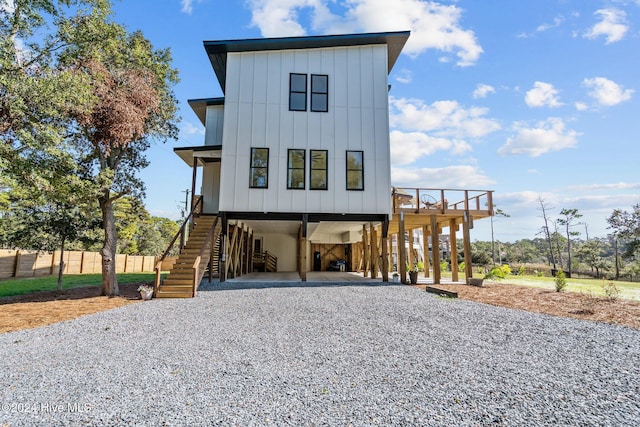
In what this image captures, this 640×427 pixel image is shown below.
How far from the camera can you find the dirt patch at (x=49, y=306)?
6.95m

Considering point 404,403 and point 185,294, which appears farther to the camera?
point 185,294

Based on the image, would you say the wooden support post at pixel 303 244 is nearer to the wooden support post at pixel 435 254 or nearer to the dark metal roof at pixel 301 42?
the wooden support post at pixel 435 254

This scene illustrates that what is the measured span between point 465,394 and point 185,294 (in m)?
8.20

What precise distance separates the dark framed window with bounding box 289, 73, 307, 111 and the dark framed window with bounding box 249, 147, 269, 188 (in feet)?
7.37

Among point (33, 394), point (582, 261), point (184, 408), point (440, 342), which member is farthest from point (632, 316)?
point (582, 261)

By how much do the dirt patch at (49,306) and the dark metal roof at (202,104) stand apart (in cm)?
949

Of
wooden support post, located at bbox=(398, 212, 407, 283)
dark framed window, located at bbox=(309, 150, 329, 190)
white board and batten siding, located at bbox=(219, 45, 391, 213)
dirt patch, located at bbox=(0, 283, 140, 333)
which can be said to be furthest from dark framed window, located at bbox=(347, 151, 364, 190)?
dirt patch, located at bbox=(0, 283, 140, 333)

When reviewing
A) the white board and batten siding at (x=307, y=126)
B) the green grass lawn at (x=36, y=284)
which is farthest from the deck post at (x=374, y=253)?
the green grass lawn at (x=36, y=284)

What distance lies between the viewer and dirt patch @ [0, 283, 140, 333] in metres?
6.95

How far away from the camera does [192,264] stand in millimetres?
10688

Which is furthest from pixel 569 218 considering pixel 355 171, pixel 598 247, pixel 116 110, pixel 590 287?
pixel 116 110

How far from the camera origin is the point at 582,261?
35875 mm

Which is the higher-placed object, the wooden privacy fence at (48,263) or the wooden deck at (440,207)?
the wooden deck at (440,207)

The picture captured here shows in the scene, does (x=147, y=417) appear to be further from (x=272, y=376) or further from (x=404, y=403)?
(x=404, y=403)
